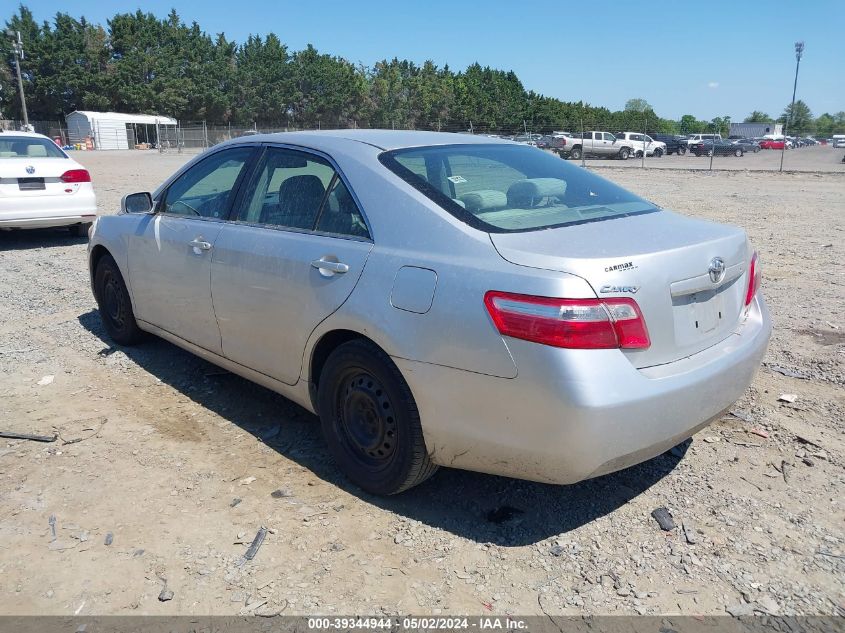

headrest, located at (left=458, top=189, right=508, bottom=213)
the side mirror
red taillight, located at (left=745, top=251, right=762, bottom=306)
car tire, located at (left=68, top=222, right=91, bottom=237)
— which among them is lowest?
car tire, located at (left=68, top=222, right=91, bottom=237)

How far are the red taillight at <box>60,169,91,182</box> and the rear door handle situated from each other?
668 cm

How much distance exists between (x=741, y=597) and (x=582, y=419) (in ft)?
3.06

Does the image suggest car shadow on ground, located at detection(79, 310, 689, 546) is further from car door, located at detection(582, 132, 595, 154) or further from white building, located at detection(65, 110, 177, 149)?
white building, located at detection(65, 110, 177, 149)

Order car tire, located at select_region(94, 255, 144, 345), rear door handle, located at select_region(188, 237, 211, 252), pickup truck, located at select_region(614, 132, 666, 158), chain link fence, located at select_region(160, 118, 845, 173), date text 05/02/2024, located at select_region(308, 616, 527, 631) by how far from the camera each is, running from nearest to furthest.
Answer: date text 05/02/2024, located at select_region(308, 616, 527, 631)
rear door handle, located at select_region(188, 237, 211, 252)
car tire, located at select_region(94, 255, 144, 345)
chain link fence, located at select_region(160, 118, 845, 173)
pickup truck, located at select_region(614, 132, 666, 158)

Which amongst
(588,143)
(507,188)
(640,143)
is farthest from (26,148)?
(640,143)

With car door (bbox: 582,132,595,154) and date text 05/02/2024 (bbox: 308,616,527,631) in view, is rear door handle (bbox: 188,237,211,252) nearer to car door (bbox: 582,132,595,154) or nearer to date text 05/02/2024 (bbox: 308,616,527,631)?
date text 05/02/2024 (bbox: 308,616,527,631)

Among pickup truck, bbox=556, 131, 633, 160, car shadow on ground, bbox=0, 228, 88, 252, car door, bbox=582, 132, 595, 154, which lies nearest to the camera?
car shadow on ground, bbox=0, 228, 88, 252

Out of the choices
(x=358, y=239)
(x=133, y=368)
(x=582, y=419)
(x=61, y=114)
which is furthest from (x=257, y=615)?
(x=61, y=114)

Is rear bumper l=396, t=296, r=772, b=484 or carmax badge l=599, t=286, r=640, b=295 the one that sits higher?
carmax badge l=599, t=286, r=640, b=295

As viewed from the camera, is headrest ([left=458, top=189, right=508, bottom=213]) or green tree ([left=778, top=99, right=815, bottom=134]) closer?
headrest ([left=458, top=189, right=508, bottom=213])

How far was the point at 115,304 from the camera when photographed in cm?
543

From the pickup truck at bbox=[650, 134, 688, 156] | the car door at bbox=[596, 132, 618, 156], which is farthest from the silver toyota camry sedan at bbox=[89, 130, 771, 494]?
the pickup truck at bbox=[650, 134, 688, 156]

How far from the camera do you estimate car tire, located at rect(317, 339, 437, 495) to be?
300 cm

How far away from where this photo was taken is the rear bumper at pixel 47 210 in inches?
362
